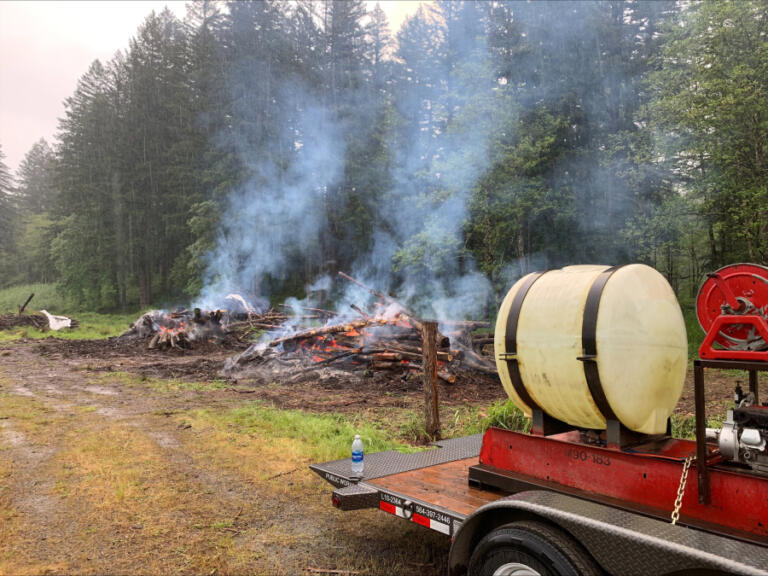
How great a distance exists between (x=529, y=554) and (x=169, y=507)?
147 inches

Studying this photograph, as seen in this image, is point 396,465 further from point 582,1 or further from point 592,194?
point 582,1

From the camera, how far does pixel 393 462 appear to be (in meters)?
4.75

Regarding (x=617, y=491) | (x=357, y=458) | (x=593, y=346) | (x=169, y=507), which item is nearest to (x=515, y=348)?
(x=593, y=346)

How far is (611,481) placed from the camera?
3041 mm

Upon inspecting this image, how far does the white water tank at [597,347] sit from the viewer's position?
300 cm

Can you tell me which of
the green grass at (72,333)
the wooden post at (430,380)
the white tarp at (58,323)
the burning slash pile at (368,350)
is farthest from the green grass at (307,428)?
the white tarp at (58,323)

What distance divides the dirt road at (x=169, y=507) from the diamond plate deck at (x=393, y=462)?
0.49 meters

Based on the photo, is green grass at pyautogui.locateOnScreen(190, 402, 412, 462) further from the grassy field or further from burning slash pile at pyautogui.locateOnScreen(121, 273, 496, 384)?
the grassy field

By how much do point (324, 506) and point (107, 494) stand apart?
2.26 m

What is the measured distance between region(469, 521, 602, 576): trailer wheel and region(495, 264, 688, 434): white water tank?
0.88m

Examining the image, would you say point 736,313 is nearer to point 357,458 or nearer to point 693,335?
point 357,458

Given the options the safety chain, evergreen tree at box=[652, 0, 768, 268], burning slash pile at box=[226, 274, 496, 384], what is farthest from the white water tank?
evergreen tree at box=[652, 0, 768, 268]

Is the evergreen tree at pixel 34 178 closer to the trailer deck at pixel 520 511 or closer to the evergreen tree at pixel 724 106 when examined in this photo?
the evergreen tree at pixel 724 106

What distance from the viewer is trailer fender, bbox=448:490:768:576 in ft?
6.71
